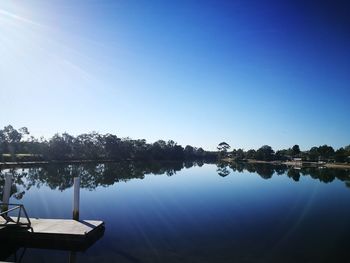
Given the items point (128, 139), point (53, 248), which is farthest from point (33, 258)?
point (128, 139)

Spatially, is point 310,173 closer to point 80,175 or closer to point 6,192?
point 80,175

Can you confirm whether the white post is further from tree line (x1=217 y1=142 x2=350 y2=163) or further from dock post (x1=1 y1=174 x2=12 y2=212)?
tree line (x1=217 y1=142 x2=350 y2=163)

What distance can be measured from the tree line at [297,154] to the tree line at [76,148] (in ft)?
114

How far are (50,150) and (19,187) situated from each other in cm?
3340

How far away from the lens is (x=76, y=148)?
64875 mm

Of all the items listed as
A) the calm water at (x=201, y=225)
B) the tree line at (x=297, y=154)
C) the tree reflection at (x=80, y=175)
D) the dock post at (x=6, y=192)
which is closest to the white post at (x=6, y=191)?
the dock post at (x=6, y=192)

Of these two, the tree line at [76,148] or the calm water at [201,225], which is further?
the tree line at [76,148]

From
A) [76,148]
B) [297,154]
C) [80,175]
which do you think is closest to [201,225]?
[80,175]

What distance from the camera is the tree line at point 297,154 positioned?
8162 cm

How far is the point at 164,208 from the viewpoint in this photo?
1697 centimetres

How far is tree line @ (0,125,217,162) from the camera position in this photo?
179ft

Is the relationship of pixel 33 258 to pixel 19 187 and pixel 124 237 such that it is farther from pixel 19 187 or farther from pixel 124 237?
pixel 19 187

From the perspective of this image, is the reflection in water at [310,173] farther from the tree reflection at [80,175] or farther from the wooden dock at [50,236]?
the wooden dock at [50,236]

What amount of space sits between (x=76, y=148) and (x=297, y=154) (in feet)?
271
